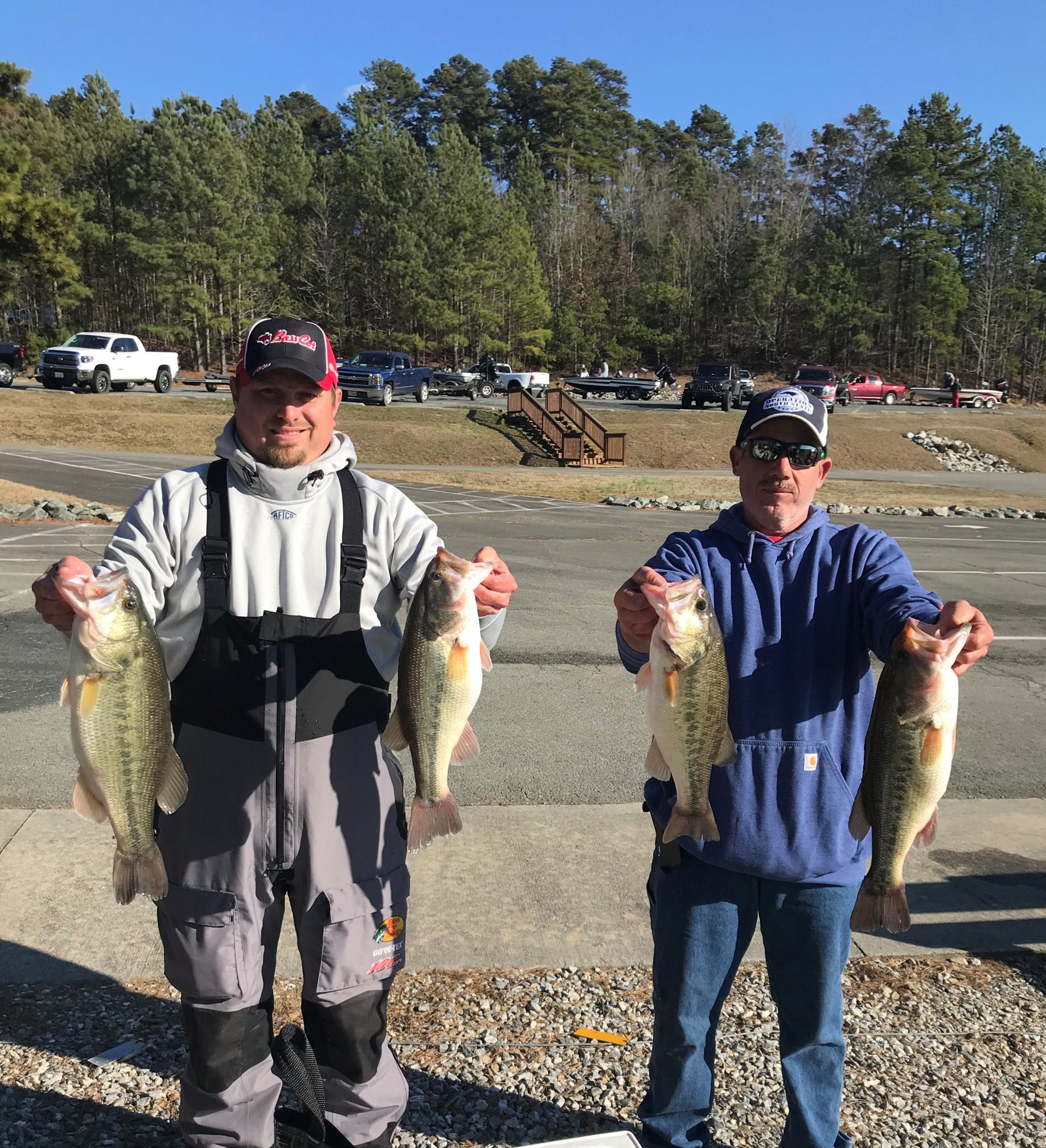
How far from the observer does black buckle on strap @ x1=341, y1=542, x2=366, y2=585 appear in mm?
2816

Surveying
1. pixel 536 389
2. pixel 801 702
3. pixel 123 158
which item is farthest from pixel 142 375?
pixel 801 702

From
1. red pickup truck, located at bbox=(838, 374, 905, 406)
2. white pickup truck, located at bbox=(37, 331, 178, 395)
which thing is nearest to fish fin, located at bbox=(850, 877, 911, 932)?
white pickup truck, located at bbox=(37, 331, 178, 395)

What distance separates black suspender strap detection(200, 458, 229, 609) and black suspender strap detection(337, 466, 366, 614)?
0.32 meters

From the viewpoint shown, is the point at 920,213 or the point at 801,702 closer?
the point at 801,702

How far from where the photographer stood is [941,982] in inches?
163

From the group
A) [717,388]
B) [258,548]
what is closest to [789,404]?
[258,548]

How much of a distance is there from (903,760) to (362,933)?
61.9 inches

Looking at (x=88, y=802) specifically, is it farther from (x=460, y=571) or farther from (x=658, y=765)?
(x=658, y=765)

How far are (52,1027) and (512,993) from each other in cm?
→ 176

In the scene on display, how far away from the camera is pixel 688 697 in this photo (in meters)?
2.61

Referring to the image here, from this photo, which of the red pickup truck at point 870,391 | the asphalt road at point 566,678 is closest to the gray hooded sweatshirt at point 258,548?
the asphalt road at point 566,678

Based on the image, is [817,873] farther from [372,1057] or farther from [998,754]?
[998,754]

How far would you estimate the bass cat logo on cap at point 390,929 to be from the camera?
286 cm

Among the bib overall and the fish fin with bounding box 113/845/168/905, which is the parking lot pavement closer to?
the bib overall
